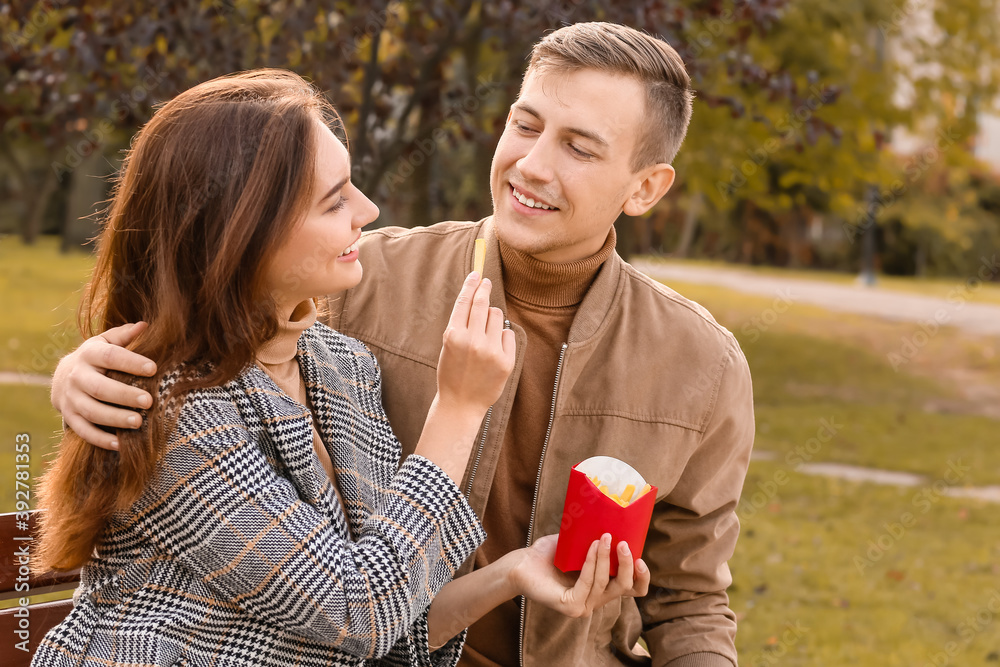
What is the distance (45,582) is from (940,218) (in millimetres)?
23687

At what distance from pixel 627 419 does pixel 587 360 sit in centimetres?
20

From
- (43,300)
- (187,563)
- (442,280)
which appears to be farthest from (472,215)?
(187,563)

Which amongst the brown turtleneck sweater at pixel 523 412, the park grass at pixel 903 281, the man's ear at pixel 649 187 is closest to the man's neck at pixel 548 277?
the brown turtleneck sweater at pixel 523 412

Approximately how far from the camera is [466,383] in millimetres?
2109

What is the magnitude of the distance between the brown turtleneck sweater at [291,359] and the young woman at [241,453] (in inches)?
0.4

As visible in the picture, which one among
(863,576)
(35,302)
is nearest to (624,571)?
(863,576)

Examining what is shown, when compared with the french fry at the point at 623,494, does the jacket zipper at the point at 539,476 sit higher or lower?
lower

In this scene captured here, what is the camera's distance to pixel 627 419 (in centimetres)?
264

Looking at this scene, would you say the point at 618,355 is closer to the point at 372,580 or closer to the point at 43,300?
the point at 372,580

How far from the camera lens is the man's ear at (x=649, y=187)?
2822mm

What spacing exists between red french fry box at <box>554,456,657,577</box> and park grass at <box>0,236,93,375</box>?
1.63 metres

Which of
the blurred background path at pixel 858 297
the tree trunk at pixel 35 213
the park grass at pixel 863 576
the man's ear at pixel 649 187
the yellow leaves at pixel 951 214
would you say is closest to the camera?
the man's ear at pixel 649 187

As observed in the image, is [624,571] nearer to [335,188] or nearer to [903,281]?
[335,188]

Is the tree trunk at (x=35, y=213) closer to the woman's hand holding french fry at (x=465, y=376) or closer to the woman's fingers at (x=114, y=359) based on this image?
the woman's fingers at (x=114, y=359)
